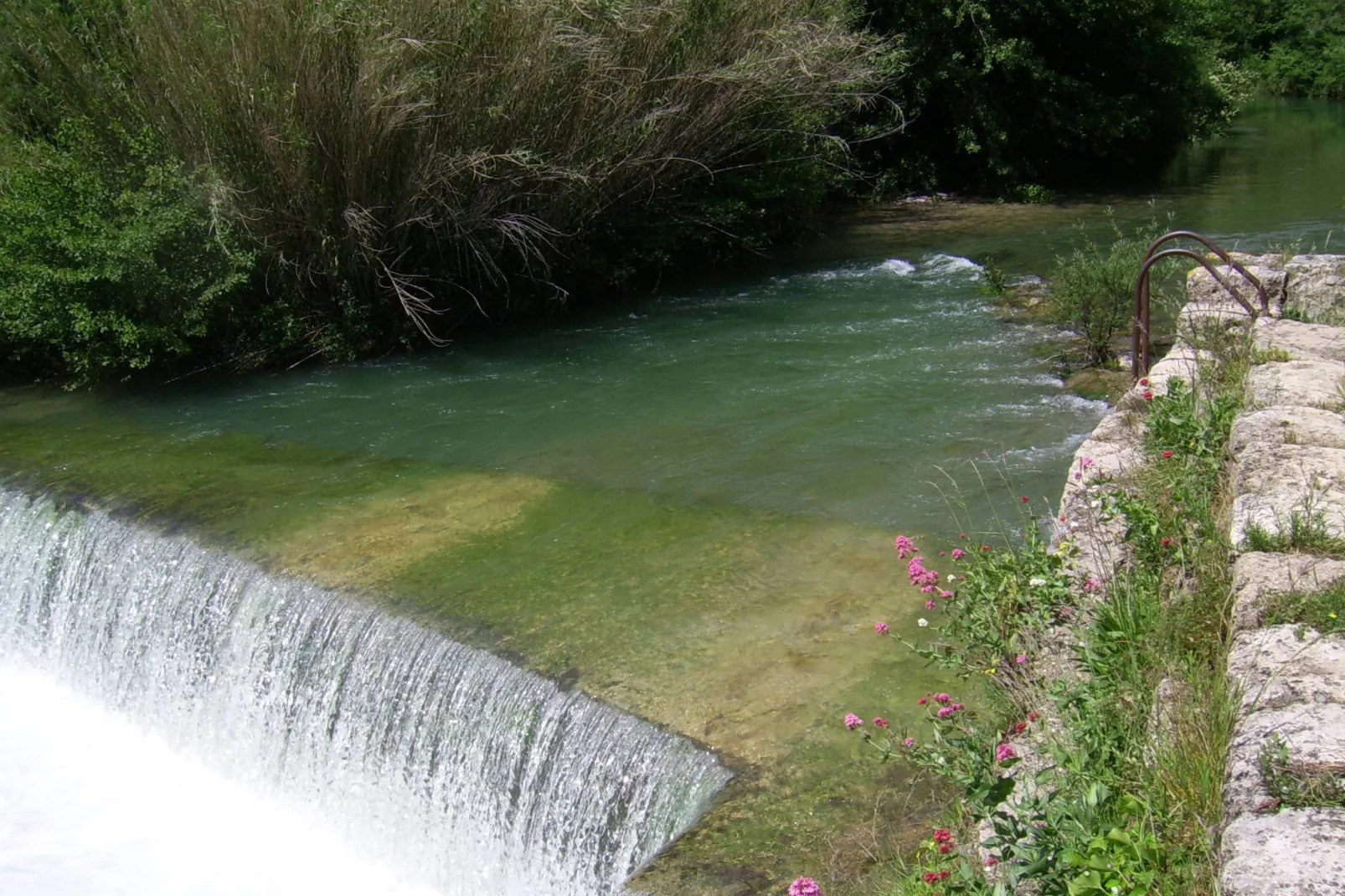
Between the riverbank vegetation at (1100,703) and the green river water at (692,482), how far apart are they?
2.15 ft

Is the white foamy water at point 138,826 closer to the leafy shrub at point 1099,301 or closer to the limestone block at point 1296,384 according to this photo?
the limestone block at point 1296,384

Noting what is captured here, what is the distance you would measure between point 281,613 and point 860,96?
32.3ft

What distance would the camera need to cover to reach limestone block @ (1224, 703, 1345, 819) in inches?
104

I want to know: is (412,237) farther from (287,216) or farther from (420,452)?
(420,452)

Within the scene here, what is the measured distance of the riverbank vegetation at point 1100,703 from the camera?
2742 mm

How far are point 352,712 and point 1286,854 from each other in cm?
462

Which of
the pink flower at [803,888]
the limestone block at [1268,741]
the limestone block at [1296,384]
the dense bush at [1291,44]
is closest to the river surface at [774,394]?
the limestone block at [1296,384]

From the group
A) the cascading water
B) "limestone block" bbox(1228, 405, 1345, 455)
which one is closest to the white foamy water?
the cascading water

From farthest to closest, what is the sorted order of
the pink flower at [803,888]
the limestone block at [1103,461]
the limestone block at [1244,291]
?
the limestone block at [1244,291] < the limestone block at [1103,461] < the pink flower at [803,888]

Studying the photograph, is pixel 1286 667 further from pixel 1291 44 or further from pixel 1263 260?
pixel 1291 44

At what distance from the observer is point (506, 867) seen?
17.2 ft

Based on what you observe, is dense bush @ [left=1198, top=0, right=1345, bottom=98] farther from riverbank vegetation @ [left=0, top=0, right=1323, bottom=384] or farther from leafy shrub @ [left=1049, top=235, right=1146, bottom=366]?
leafy shrub @ [left=1049, top=235, right=1146, bottom=366]

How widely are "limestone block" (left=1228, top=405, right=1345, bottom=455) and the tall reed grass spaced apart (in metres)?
7.66

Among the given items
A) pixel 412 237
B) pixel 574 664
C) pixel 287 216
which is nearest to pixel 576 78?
pixel 412 237
